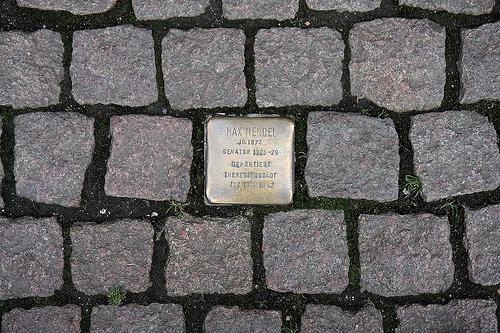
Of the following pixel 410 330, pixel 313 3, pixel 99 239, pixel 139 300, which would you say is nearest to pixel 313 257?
pixel 410 330

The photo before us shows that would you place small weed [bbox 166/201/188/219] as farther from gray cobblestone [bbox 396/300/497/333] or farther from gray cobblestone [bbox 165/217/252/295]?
gray cobblestone [bbox 396/300/497/333]

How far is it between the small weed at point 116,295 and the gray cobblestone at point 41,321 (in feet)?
0.63

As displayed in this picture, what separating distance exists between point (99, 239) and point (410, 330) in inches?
60.5

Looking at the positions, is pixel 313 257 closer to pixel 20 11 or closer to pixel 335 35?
pixel 335 35

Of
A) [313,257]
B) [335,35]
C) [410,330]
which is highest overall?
[335,35]

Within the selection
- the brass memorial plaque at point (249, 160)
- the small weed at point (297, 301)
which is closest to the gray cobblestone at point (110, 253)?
the brass memorial plaque at point (249, 160)

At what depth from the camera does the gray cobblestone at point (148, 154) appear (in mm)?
2635

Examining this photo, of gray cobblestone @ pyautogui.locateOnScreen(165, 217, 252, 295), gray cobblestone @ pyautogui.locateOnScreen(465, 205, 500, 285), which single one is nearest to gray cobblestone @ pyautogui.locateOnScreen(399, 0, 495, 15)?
gray cobblestone @ pyautogui.locateOnScreen(465, 205, 500, 285)

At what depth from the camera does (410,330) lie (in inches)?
104

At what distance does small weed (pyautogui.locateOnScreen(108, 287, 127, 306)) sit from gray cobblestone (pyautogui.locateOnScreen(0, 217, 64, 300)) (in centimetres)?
25

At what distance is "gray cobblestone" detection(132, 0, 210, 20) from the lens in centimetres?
264

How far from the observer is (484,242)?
2.64 metres

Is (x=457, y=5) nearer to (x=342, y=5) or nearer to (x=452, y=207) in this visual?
(x=342, y=5)

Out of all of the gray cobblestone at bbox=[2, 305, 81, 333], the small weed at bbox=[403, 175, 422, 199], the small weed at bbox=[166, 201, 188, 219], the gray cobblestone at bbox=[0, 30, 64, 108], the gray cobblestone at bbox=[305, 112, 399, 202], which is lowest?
the gray cobblestone at bbox=[2, 305, 81, 333]
